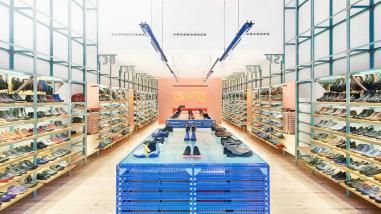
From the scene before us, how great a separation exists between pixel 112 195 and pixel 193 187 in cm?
261

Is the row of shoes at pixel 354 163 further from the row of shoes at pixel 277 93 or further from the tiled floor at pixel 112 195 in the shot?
the row of shoes at pixel 277 93

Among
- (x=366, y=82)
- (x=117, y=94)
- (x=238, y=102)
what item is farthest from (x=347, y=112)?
(x=238, y=102)

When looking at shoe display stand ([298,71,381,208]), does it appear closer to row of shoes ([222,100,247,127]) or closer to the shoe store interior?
the shoe store interior

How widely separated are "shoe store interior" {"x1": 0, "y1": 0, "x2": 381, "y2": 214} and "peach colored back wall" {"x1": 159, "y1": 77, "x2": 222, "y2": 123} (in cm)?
967

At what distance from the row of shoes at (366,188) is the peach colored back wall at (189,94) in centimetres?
1736

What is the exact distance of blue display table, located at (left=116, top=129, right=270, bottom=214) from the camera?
320cm

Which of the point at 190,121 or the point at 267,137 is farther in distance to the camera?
the point at 267,137

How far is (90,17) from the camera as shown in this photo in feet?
31.5

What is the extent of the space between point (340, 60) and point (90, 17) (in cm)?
702

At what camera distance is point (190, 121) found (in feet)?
29.2

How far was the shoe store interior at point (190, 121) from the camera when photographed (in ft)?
10.7

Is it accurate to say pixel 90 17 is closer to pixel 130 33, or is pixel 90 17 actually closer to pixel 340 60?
pixel 130 33

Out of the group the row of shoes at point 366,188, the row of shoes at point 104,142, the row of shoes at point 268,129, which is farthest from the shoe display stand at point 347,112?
the row of shoes at point 104,142

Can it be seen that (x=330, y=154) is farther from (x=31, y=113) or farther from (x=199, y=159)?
(x=31, y=113)
